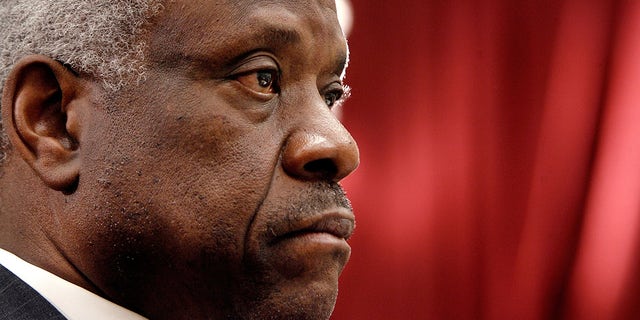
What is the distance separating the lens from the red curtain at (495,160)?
2.70m

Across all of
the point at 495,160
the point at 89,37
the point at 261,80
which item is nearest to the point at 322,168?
the point at 261,80

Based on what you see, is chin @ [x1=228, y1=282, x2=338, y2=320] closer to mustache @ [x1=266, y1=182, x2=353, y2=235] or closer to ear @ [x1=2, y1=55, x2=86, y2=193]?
mustache @ [x1=266, y1=182, x2=353, y2=235]

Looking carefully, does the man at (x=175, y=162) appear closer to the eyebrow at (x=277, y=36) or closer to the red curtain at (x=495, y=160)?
the eyebrow at (x=277, y=36)

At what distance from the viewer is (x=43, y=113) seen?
1.46 m

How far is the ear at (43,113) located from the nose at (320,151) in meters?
0.36

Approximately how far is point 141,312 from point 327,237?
1.09 feet

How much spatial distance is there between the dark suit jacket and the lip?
0.37 meters

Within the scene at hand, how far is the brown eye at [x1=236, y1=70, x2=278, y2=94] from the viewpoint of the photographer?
1432 millimetres

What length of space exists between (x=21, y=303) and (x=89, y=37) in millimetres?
448

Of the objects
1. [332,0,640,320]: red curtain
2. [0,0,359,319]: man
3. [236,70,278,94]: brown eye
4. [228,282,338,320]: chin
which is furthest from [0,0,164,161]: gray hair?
[332,0,640,320]: red curtain

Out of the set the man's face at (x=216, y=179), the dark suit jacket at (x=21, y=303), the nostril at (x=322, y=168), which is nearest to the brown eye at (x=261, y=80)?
the man's face at (x=216, y=179)

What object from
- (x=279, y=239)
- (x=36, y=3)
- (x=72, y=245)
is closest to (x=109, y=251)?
(x=72, y=245)

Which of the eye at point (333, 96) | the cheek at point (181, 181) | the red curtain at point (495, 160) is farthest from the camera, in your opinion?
the red curtain at point (495, 160)

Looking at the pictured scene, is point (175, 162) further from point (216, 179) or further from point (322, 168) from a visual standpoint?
point (322, 168)
